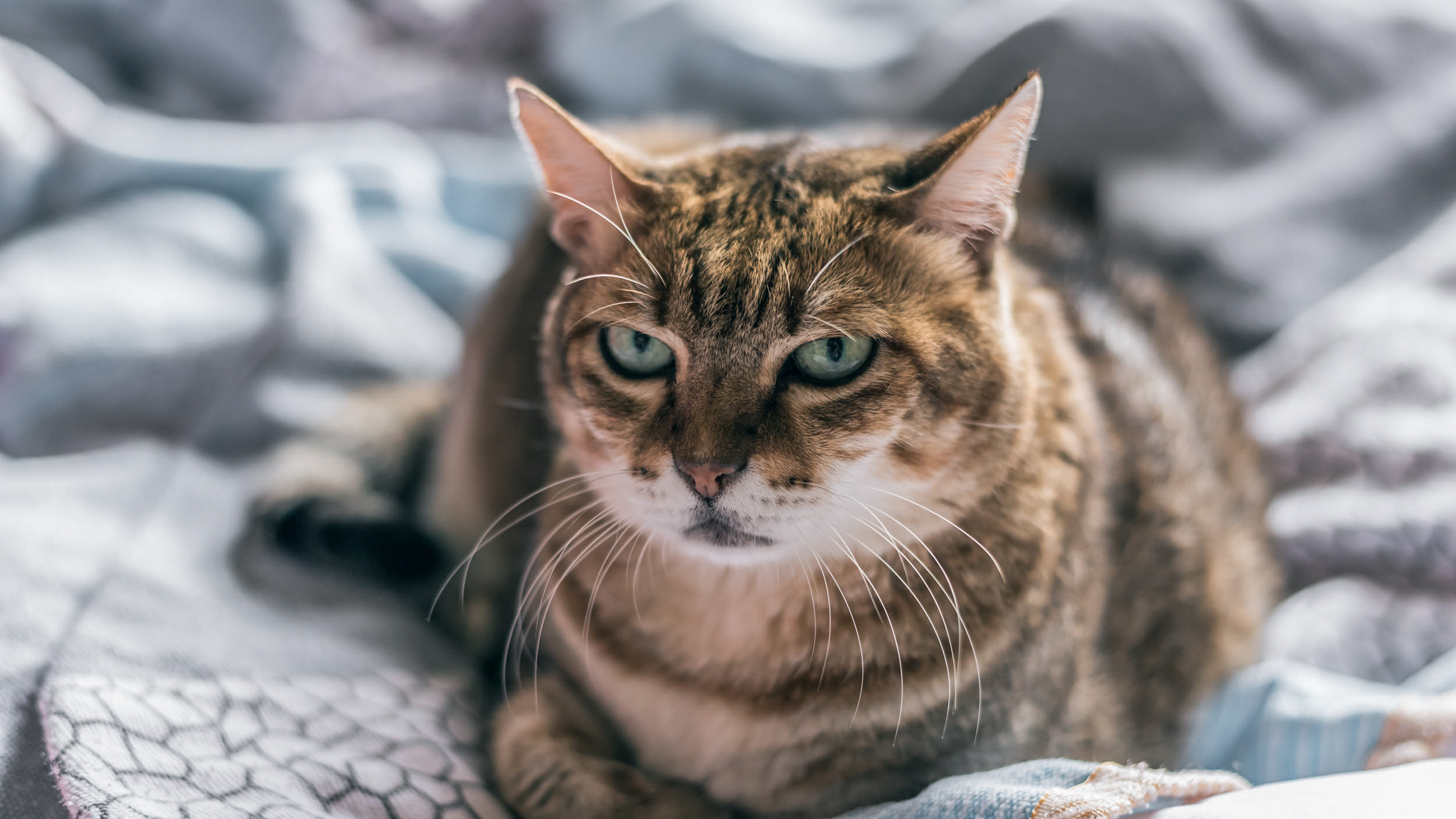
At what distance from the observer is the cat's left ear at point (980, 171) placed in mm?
810

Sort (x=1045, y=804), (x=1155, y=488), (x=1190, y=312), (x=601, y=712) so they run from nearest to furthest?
(x=1045, y=804)
(x=601, y=712)
(x=1155, y=488)
(x=1190, y=312)

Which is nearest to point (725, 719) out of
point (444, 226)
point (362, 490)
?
Result: point (362, 490)

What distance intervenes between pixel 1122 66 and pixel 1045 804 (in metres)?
1.36

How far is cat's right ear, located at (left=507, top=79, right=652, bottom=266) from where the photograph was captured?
91cm

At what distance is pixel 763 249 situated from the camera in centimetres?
86

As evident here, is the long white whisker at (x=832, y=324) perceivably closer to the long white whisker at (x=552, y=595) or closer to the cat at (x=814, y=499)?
the cat at (x=814, y=499)

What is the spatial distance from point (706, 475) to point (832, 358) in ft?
0.53

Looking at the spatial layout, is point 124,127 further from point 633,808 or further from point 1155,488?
point 1155,488

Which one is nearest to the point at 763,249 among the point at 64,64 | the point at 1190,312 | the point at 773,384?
the point at 773,384

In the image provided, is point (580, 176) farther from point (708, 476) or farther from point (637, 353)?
point (708, 476)

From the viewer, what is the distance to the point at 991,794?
2.66 ft

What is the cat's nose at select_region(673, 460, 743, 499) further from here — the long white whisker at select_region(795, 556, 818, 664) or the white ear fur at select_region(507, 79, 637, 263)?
the white ear fur at select_region(507, 79, 637, 263)

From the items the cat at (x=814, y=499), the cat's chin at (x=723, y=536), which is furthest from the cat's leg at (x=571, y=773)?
the cat's chin at (x=723, y=536)

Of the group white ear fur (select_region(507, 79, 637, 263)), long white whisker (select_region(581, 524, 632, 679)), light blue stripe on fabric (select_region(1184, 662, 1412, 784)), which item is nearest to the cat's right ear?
white ear fur (select_region(507, 79, 637, 263))
